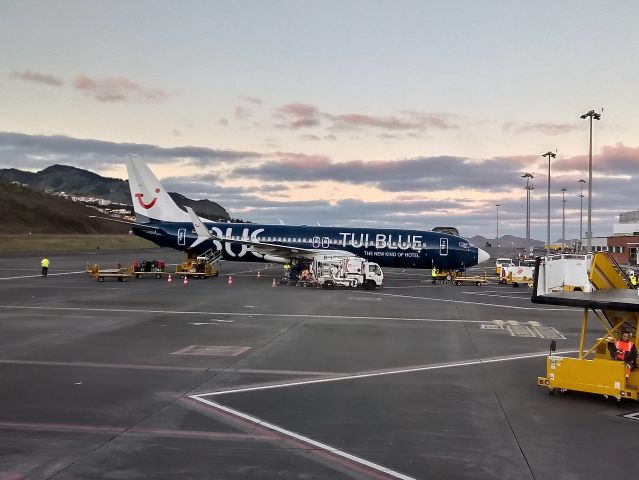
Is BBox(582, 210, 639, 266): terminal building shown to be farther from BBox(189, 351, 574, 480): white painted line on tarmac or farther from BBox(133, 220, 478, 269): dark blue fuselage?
BBox(189, 351, 574, 480): white painted line on tarmac

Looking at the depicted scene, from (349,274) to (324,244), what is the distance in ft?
28.7

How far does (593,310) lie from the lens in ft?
51.3

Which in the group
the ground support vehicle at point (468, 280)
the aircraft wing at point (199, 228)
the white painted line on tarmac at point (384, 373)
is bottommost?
the white painted line on tarmac at point (384, 373)

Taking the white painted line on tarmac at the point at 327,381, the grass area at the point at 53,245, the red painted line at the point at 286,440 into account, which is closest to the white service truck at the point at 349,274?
the white painted line on tarmac at the point at 327,381

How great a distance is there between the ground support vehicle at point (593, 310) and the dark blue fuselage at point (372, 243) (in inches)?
1480

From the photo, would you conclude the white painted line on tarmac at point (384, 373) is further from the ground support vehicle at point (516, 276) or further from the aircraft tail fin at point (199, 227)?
the aircraft tail fin at point (199, 227)

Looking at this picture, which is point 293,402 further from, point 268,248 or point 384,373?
point 268,248

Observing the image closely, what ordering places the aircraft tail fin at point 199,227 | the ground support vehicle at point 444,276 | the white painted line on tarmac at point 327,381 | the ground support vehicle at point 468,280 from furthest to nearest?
the ground support vehicle at point 444,276 → the ground support vehicle at point 468,280 → the aircraft tail fin at point 199,227 → the white painted line on tarmac at point 327,381

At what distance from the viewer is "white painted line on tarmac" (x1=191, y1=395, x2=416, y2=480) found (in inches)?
392

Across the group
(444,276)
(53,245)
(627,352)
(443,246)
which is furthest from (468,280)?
(53,245)

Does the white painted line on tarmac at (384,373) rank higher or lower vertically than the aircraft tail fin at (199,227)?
lower

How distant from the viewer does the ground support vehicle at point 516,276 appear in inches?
2196

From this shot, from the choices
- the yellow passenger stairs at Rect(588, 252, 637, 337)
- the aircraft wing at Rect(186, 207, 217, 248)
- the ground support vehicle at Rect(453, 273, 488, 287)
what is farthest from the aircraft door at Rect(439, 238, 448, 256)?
the yellow passenger stairs at Rect(588, 252, 637, 337)

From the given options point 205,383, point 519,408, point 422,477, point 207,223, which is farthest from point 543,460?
point 207,223
